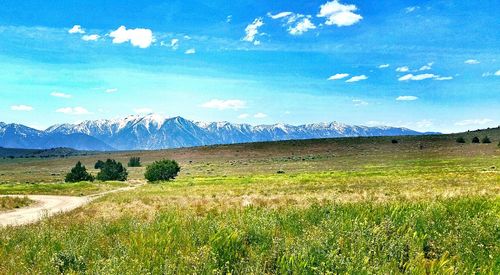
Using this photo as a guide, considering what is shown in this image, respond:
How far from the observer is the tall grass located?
5.64 meters

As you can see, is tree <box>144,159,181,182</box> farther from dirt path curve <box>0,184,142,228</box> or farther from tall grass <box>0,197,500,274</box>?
tall grass <box>0,197,500,274</box>

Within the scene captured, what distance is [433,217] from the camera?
9.48 m

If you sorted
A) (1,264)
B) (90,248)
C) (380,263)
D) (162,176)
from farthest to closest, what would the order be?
(162,176), (90,248), (1,264), (380,263)

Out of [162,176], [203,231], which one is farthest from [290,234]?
[162,176]

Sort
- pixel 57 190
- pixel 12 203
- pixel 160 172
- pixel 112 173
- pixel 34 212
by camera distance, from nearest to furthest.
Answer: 1. pixel 34 212
2. pixel 12 203
3. pixel 57 190
4. pixel 160 172
5. pixel 112 173

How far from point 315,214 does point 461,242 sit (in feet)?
13.2

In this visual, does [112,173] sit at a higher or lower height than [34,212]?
lower

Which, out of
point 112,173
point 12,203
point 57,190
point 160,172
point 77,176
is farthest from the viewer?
point 112,173

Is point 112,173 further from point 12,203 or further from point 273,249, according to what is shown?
point 273,249

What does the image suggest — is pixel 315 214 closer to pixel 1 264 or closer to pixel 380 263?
pixel 380 263

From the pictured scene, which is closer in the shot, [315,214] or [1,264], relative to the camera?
[1,264]

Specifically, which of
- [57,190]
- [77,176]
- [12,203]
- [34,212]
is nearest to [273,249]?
[34,212]

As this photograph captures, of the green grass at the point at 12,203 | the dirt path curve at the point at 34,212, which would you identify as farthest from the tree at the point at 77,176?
the green grass at the point at 12,203

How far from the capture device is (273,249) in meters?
6.77
